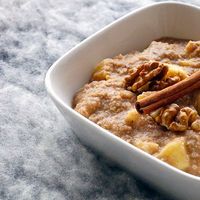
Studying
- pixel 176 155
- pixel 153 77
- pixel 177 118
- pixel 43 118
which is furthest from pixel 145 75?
pixel 43 118

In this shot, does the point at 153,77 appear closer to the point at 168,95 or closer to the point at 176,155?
the point at 168,95

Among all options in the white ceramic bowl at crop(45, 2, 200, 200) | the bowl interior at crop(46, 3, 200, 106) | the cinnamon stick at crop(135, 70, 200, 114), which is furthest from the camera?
the bowl interior at crop(46, 3, 200, 106)

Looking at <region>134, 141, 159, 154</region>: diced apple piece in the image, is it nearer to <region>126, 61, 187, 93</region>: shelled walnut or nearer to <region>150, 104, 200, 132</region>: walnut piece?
<region>150, 104, 200, 132</region>: walnut piece

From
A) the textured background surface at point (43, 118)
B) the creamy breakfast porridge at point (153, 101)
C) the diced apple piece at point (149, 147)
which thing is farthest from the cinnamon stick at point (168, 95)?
the textured background surface at point (43, 118)

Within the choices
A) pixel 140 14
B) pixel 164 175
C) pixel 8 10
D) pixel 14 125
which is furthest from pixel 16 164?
pixel 8 10

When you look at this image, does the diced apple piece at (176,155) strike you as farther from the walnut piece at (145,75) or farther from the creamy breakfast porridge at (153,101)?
the walnut piece at (145,75)

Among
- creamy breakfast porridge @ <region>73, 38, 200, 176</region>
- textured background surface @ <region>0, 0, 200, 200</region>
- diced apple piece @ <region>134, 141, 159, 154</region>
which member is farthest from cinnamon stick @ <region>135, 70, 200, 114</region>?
textured background surface @ <region>0, 0, 200, 200</region>
